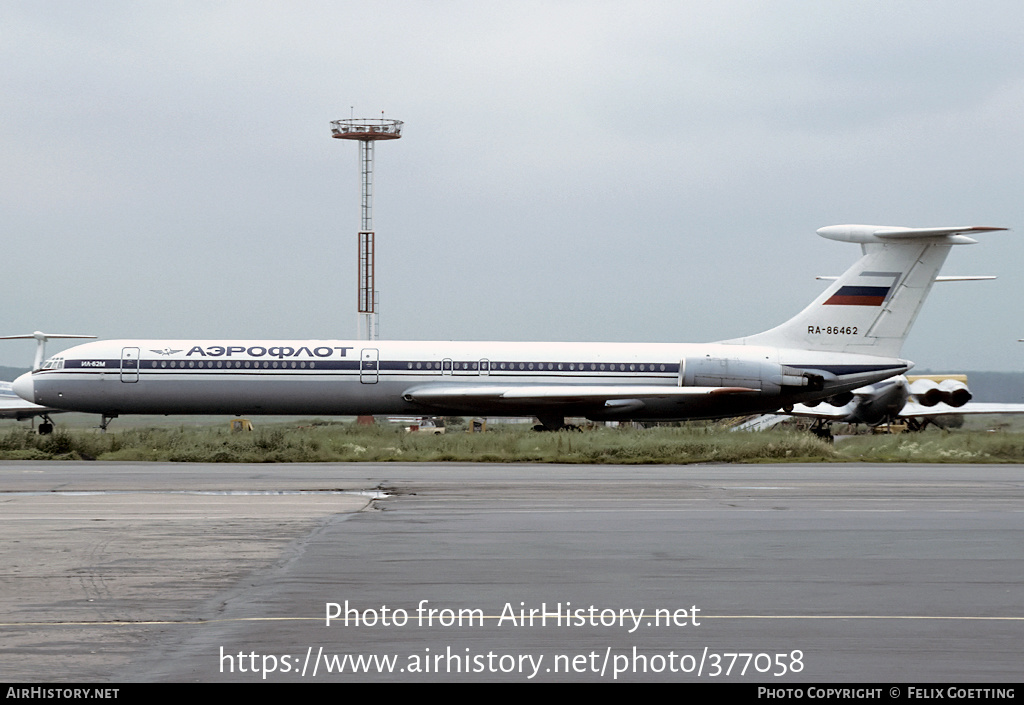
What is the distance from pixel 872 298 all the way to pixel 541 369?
A: 444 inches

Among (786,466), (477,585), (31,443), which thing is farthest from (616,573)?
(31,443)

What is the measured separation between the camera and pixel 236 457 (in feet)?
88.5

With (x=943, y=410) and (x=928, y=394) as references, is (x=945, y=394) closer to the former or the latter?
(x=928, y=394)

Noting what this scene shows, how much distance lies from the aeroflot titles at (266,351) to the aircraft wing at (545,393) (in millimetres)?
2780

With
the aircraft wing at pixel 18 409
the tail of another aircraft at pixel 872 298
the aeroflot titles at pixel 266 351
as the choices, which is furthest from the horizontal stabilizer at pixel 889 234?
the aircraft wing at pixel 18 409

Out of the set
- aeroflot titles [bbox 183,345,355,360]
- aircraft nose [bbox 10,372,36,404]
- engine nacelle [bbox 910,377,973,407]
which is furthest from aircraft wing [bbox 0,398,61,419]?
engine nacelle [bbox 910,377,973,407]

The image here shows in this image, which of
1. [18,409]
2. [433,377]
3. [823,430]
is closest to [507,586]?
[433,377]

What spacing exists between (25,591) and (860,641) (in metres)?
6.10

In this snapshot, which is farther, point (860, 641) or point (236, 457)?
point (236, 457)

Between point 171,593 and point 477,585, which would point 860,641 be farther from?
point 171,593

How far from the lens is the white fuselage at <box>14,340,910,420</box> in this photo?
36.3 metres

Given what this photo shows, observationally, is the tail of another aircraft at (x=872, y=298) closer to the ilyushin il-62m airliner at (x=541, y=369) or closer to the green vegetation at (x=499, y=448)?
the ilyushin il-62m airliner at (x=541, y=369)

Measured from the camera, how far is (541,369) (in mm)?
37219
